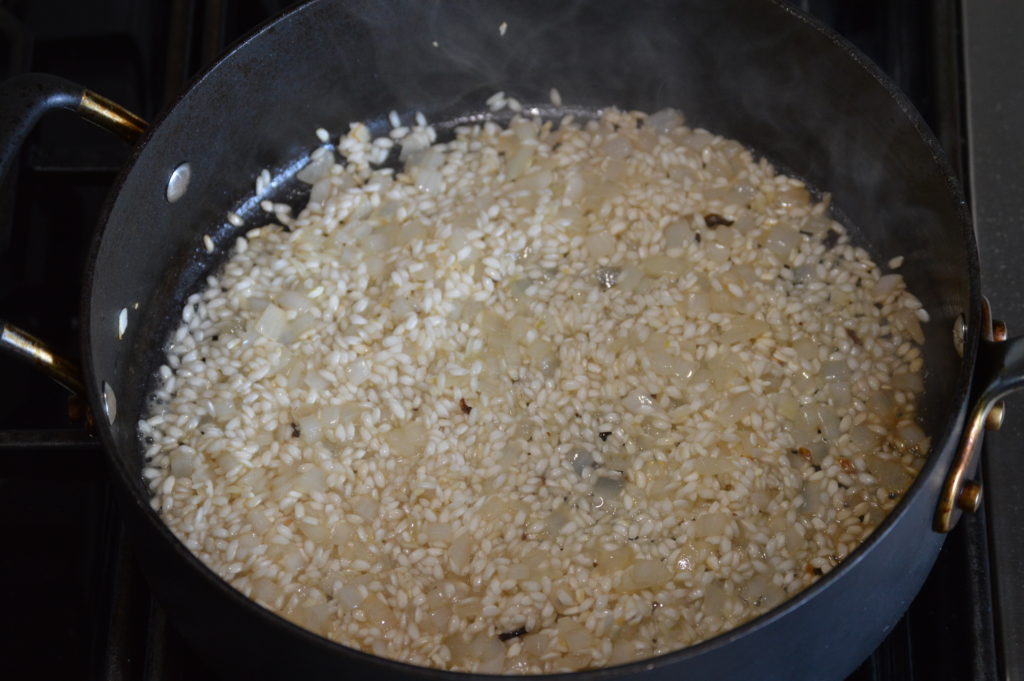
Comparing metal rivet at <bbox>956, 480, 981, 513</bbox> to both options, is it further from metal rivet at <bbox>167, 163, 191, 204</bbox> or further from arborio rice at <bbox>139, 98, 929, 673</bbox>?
metal rivet at <bbox>167, 163, 191, 204</bbox>

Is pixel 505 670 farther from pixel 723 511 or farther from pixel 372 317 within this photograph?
pixel 372 317

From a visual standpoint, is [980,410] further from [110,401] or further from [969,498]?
[110,401]

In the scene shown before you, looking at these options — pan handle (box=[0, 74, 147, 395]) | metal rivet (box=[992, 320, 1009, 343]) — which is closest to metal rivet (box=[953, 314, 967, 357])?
metal rivet (box=[992, 320, 1009, 343])

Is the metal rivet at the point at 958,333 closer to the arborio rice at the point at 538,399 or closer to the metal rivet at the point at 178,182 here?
the arborio rice at the point at 538,399

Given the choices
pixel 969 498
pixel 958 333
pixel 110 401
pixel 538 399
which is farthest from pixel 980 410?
pixel 110 401

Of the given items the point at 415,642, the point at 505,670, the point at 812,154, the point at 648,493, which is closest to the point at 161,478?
the point at 415,642

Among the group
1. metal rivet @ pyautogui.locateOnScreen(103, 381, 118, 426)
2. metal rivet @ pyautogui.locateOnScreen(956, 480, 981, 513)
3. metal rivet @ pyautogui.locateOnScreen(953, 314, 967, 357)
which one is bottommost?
metal rivet @ pyautogui.locateOnScreen(956, 480, 981, 513)

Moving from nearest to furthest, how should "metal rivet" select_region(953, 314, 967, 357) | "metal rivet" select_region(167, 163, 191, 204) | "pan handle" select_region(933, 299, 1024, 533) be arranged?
A: 1. "pan handle" select_region(933, 299, 1024, 533)
2. "metal rivet" select_region(953, 314, 967, 357)
3. "metal rivet" select_region(167, 163, 191, 204)

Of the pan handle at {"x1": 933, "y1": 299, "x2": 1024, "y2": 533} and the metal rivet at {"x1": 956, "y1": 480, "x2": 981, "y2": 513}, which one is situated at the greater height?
the pan handle at {"x1": 933, "y1": 299, "x2": 1024, "y2": 533}
